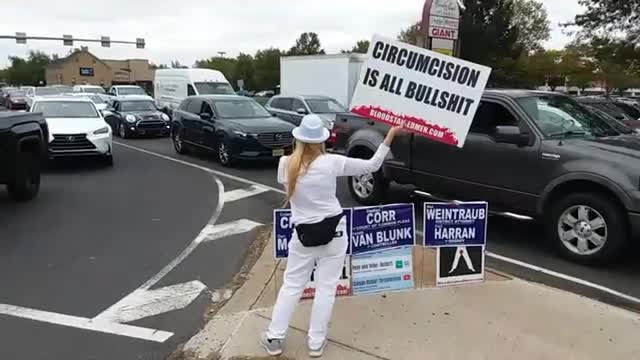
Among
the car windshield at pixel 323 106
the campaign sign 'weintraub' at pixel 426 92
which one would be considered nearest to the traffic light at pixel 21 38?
the car windshield at pixel 323 106

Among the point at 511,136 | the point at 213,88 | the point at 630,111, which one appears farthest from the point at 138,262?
the point at 213,88

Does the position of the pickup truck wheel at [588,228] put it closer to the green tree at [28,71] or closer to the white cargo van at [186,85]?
the white cargo van at [186,85]

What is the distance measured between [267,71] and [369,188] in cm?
7386

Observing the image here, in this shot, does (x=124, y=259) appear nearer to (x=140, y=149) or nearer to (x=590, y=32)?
(x=140, y=149)

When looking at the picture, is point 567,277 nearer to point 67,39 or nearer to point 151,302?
point 151,302

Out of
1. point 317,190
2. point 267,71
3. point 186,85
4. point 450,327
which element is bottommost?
point 450,327

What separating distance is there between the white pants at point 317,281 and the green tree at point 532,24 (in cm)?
6126

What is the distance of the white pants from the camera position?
3.79 meters

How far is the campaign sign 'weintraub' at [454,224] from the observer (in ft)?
16.5

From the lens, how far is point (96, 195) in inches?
394

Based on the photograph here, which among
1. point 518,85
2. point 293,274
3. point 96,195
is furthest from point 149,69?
point 293,274

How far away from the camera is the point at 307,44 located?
10362 cm

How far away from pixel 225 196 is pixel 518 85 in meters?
40.9

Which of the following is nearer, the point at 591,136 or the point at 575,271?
the point at 575,271
